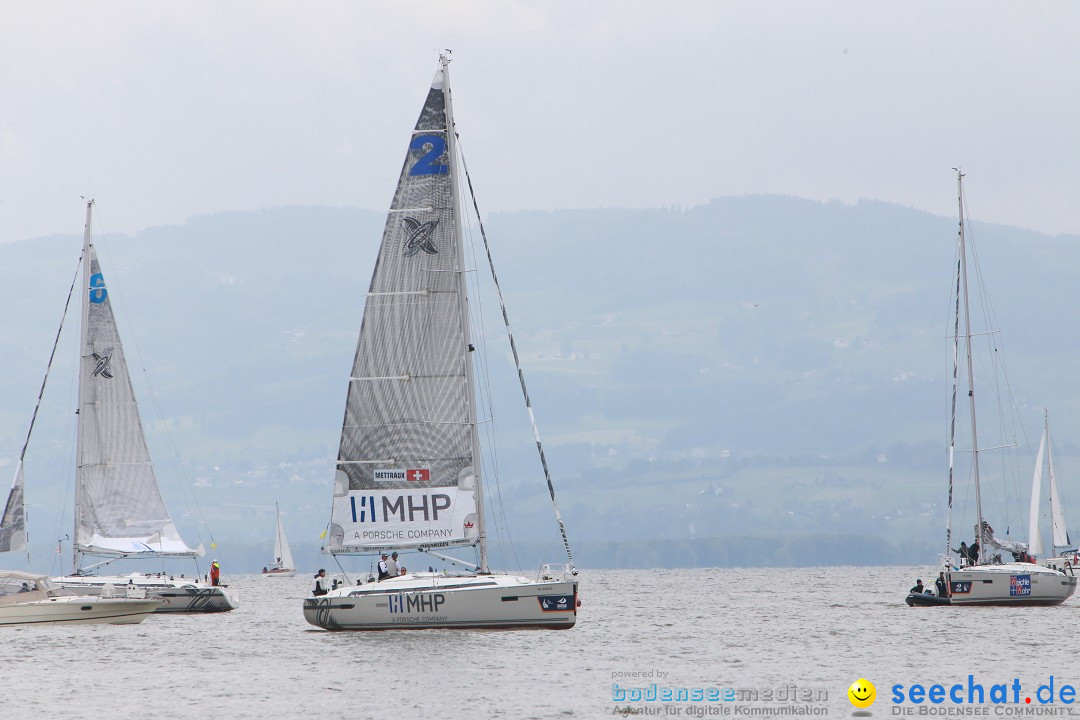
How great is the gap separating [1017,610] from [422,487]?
31.6 m

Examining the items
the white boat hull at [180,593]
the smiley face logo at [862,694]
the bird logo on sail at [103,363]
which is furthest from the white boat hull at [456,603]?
the bird logo on sail at [103,363]

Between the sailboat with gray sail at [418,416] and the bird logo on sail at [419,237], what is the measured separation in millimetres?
31

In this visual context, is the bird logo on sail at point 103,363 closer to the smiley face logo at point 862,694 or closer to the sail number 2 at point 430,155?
the sail number 2 at point 430,155

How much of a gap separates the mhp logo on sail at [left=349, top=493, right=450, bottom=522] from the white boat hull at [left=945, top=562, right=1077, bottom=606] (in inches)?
1054

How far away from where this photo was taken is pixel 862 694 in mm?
36281

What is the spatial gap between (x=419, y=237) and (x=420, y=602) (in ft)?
36.2

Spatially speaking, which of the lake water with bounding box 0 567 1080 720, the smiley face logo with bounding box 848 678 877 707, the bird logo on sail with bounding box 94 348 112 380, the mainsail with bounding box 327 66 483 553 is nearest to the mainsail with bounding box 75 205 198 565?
the bird logo on sail with bounding box 94 348 112 380

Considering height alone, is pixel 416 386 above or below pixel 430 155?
below

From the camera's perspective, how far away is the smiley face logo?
116ft

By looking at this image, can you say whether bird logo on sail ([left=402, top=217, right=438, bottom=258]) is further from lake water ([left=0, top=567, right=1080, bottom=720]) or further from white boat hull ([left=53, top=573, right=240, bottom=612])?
white boat hull ([left=53, top=573, right=240, bottom=612])

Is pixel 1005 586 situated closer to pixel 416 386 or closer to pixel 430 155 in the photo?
pixel 416 386

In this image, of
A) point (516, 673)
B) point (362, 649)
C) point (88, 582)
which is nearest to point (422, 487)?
point (362, 649)

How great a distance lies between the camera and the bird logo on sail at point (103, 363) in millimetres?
67312

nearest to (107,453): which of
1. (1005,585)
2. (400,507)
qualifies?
(400,507)
